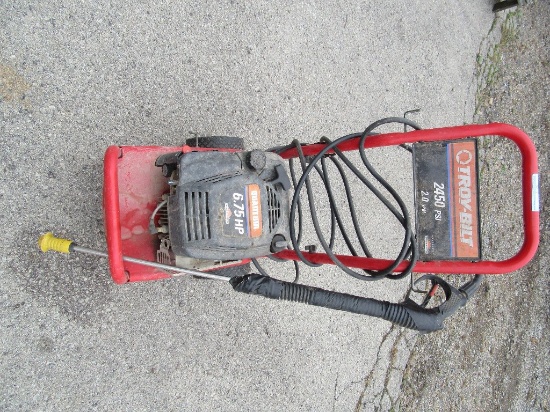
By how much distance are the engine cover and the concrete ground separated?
66cm

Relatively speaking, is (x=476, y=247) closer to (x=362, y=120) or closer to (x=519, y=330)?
(x=362, y=120)

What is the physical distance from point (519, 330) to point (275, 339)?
8.59ft

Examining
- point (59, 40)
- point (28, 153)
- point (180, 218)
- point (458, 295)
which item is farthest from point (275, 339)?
point (59, 40)

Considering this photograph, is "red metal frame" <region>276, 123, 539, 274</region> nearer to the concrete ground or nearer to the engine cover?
the engine cover

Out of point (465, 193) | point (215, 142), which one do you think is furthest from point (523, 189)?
point (215, 142)

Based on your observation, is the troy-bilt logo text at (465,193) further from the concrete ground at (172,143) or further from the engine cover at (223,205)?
the concrete ground at (172,143)

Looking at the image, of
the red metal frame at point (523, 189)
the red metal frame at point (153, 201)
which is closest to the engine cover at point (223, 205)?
the red metal frame at point (153, 201)

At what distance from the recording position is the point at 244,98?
2.54 m

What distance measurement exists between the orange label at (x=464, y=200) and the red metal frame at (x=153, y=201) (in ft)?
0.15

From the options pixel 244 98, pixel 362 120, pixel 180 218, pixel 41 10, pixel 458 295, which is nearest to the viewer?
pixel 180 218

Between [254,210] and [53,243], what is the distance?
31.2 inches

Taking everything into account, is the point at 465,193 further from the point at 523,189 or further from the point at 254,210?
the point at 254,210

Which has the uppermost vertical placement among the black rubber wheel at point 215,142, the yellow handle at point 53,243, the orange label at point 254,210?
the black rubber wheel at point 215,142

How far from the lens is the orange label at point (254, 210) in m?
1.63
